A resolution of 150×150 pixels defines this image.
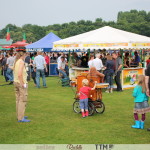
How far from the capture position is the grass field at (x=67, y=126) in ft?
22.5

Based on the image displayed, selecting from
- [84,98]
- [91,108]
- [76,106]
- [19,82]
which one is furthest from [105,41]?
[19,82]

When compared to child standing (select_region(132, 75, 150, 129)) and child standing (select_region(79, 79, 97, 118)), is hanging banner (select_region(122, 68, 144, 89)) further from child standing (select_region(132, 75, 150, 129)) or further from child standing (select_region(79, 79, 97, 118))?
child standing (select_region(132, 75, 150, 129))

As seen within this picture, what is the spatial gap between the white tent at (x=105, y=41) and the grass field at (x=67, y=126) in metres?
3.57

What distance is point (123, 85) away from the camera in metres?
16.0

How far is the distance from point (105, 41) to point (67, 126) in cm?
759

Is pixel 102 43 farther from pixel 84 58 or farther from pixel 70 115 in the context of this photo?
pixel 70 115

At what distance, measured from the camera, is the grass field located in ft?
22.5

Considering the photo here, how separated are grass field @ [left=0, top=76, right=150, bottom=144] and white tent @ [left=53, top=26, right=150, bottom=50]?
3.57 m

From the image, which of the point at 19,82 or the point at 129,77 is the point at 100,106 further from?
the point at 129,77

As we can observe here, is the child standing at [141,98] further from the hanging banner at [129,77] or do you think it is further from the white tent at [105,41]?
the hanging banner at [129,77]

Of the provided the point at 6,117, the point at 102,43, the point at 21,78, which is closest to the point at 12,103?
the point at 6,117

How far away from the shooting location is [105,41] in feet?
49.5

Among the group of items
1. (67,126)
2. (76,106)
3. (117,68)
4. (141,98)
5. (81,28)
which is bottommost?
(67,126)

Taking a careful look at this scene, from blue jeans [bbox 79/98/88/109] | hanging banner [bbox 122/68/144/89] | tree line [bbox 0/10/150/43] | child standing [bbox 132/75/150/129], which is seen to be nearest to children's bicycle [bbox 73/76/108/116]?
blue jeans [bbox 79/98/88/109]
